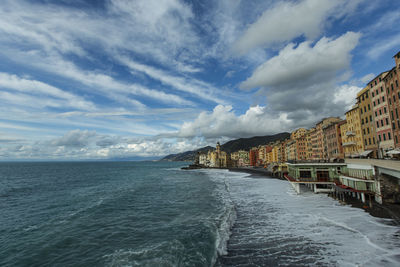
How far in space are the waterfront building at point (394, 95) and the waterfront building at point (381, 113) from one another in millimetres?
1069

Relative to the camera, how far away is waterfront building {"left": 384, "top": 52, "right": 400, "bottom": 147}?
140 feet

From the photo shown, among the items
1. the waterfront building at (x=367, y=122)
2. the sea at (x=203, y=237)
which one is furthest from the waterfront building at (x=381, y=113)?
the sea at (x=203, y=237)

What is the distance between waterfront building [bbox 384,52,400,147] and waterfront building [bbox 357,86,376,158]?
8.36m

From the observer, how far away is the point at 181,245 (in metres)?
21.8

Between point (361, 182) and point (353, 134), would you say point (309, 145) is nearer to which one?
point (353, 134)

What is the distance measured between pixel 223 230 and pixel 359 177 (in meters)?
31.0

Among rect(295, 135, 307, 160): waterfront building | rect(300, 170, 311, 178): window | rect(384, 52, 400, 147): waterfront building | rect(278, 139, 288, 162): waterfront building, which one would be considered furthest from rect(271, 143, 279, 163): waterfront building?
rect(384, 52, 400, 147): waterfront building

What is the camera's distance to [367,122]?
188ft

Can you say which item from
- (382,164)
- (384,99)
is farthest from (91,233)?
(384,99)

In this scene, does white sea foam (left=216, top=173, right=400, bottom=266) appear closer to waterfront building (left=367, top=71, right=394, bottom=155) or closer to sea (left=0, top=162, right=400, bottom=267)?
sea (left=0, top=162, right=400, bottom=267)

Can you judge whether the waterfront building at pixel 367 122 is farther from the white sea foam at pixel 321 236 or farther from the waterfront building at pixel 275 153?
the waterfront building at pixel 275 153

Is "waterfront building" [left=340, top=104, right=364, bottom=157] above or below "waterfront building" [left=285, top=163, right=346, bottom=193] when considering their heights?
above

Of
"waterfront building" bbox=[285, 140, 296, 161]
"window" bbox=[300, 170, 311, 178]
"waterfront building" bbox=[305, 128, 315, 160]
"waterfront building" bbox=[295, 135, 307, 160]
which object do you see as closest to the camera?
"window" bbox=[300, 170, 311, 178]

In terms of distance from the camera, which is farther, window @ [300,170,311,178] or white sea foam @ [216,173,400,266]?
window @ [300,170,311,178]
